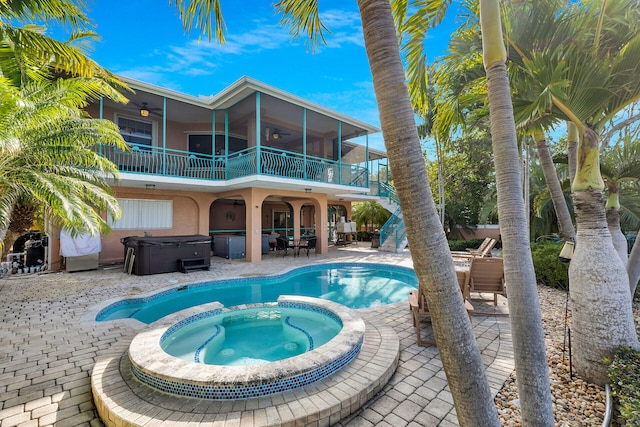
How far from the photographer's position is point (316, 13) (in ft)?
12.5

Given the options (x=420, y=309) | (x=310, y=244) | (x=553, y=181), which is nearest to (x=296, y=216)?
(x=310, y=244)

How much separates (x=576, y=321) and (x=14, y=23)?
10.1 m

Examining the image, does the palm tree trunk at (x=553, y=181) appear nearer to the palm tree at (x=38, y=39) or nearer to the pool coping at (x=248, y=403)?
the pool coping at (x=248, y=403)

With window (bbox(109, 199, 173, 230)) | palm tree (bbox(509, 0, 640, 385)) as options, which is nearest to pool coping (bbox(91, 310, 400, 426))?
palm tree (bbox(509, 0, 640, 385))

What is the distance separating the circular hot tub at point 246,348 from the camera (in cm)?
308

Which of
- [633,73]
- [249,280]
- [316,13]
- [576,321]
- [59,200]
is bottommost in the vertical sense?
[249,280]

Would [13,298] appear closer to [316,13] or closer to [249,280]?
[249,280]

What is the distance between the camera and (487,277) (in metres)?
6.29

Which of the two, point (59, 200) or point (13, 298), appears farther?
point (13, 298)

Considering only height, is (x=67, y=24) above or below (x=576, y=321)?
above

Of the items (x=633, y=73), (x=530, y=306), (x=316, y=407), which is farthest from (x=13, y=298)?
(x=633, y=73)

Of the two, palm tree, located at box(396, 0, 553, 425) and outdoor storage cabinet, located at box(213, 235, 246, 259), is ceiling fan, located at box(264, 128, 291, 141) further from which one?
palm tree, located at box(396, 0, 553, 425)

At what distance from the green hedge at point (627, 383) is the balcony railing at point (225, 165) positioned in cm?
1023

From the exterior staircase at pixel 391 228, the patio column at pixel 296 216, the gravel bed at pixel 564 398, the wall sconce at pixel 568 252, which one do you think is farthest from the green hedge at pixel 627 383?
the patio column at pixel 296 216
